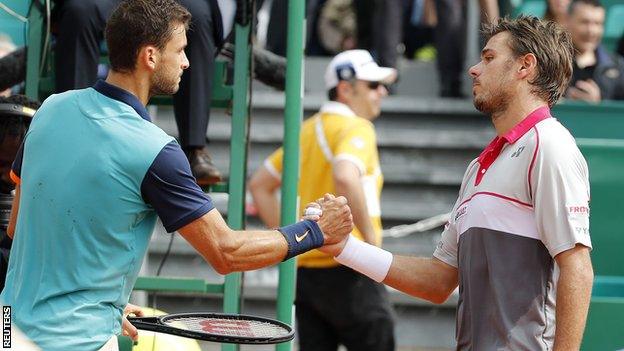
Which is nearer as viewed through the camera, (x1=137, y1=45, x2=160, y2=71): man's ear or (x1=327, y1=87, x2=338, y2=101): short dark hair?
(x1=137, y1=45, x2=160, y2=71): man's ear

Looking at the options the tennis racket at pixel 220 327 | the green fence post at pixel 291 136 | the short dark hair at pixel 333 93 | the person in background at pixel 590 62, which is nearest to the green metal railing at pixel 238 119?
the green fence post at pixel 291 136

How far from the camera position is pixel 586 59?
9.88m

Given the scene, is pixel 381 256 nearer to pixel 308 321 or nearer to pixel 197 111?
pixel 197 111

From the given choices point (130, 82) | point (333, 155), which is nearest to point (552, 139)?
point (130, 82)

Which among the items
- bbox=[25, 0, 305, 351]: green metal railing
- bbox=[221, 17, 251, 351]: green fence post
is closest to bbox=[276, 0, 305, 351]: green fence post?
bbox=[25, 0, 305, 351]: green metal railing

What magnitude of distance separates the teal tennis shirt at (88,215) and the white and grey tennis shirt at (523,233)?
38.9 inches

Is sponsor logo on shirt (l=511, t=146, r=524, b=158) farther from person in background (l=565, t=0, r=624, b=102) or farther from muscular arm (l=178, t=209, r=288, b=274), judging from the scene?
person in background (l=565, t=0, r=624, b=102)

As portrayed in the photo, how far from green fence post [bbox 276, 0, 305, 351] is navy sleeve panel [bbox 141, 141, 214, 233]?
4.87ft

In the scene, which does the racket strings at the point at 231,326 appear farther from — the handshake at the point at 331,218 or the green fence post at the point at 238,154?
the green fence post at the point at 238,154

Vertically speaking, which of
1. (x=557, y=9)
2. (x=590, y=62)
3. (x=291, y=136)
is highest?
(x=557, y=9)

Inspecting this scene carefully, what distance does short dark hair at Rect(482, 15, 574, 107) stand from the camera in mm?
4492

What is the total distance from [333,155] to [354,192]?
35 cm

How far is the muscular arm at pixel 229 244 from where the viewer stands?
4164mm

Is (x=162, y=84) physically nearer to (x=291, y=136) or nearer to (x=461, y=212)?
(x=461, y=212)
